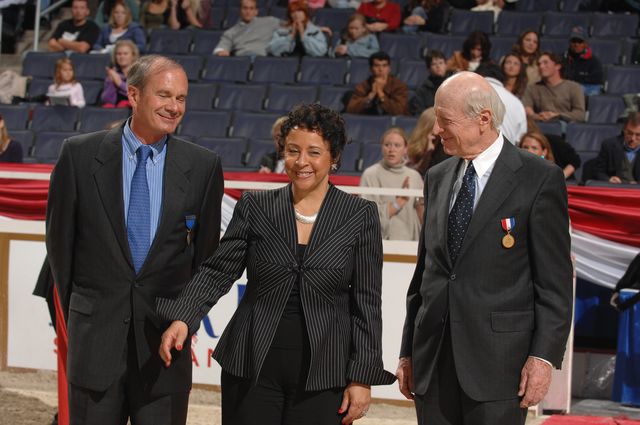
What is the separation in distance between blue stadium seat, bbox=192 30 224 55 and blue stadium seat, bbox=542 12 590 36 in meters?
3.40

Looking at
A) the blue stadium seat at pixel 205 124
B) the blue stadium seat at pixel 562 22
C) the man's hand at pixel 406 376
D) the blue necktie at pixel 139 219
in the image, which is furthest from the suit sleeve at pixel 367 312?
the blue stadium seat at pixel 562 22

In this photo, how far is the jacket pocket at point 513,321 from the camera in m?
3.04

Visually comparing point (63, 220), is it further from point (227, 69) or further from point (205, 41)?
point (205, 41)

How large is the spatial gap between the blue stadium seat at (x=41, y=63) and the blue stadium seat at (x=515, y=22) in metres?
4.54

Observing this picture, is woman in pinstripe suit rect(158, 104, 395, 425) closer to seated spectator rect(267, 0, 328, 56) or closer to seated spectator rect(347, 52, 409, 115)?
seated spectator rect(347, 52, 409, 115)

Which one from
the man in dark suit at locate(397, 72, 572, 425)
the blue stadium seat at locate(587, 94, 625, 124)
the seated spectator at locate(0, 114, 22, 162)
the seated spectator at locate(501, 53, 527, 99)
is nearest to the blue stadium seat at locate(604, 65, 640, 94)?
the blue stadium seat at locate(587, 94, 625, 124)

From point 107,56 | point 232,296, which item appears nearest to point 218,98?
point 107,56

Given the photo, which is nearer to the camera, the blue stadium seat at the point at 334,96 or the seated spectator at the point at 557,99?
the seated spectator at the point at 557,99

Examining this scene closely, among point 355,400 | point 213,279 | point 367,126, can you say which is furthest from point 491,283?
point 367,126

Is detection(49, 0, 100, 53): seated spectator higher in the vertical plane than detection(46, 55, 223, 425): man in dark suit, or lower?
higher

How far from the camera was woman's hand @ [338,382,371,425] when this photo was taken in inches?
121

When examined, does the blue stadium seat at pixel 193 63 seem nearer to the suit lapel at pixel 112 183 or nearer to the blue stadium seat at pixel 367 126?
the blue stadium seat at pixel 367 126

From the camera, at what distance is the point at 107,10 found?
40.8 feet

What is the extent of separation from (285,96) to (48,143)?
87.7 inches
